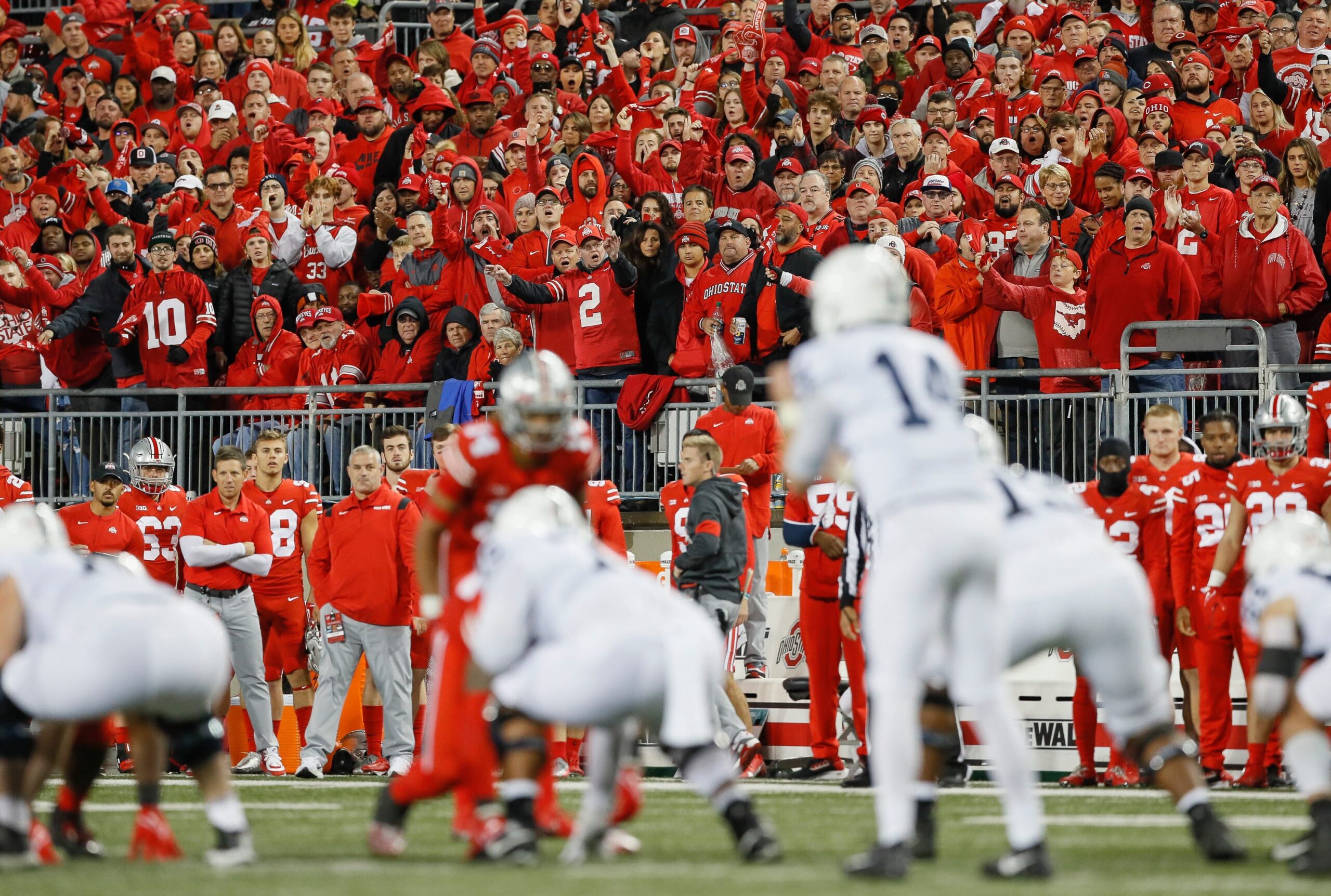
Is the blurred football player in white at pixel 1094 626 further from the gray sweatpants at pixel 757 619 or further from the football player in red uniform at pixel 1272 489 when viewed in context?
the gray sweatpants at pixel 757 619

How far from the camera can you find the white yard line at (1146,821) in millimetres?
7773

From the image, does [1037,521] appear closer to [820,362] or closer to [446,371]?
[820,362]

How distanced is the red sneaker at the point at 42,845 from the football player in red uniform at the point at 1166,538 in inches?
242

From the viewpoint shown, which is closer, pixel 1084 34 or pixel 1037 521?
pixel 1037 521

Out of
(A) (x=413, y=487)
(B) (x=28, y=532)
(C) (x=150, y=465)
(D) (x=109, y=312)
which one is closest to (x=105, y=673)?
(B) (x=28, y=532)

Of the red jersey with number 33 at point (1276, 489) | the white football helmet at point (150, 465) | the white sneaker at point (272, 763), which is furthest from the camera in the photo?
the white football helmet at point (150, 465)

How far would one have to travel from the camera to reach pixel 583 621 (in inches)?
232

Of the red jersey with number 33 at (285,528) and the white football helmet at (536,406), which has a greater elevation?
the white football helmet at (536,406)

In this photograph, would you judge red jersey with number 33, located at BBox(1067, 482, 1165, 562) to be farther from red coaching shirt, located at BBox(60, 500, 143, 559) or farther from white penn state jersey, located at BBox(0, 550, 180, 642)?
red coaching shirt, located at BBox(60, 500, 143, 559)

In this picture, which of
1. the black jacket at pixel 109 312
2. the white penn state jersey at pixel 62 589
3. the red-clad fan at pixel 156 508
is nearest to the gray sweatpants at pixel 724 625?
the red-clad fan at pixel 156 508

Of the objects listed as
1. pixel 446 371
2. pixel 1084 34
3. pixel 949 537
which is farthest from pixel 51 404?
pixel 949 537

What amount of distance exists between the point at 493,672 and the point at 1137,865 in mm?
2170

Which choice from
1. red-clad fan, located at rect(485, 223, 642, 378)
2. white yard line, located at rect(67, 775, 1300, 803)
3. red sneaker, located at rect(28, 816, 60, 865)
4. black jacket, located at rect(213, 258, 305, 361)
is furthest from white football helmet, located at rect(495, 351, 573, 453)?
black jacket, located at rect(213, 258, 305, 361)

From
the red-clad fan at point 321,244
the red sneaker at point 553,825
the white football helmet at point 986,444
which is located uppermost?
the red-clad fan at point 321,244
